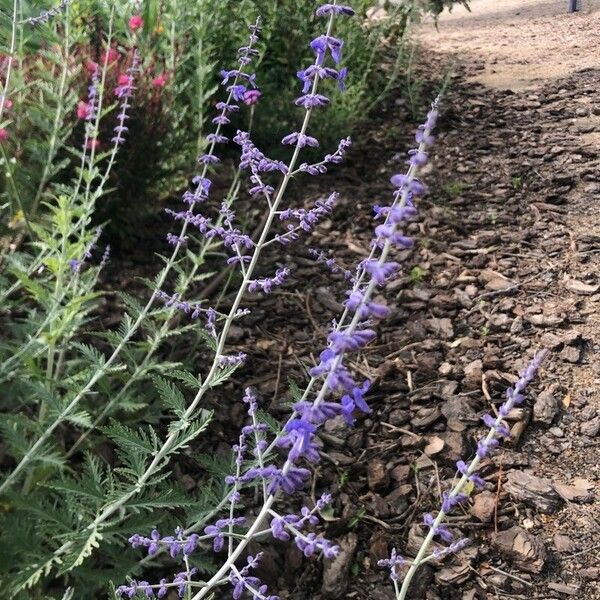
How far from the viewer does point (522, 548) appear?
111 inches

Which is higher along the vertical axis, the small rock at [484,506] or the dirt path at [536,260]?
the dirt path at [536,260]

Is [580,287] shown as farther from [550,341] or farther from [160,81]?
[160,81]

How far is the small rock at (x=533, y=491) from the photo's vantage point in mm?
2980

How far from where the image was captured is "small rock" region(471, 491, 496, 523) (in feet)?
9.74

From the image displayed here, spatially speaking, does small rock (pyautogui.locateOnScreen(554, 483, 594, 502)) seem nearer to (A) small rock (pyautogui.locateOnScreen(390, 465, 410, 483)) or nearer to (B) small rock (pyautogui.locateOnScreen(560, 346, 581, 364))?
(A) small rock (pyautogui.locateOnScreen(390, 465, 410, 483))

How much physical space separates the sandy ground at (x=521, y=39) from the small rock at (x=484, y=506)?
182 inches

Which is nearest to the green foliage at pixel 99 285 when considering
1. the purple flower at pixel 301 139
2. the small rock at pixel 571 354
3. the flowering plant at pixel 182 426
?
the flowering plant at pixel 182 426

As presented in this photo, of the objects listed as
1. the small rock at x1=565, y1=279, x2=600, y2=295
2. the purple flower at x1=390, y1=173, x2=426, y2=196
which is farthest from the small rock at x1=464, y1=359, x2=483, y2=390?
the purple flower at x1=390, y1=173, x2=426, y2=196

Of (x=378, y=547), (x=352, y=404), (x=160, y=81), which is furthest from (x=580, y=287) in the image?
(x=352, y=404)

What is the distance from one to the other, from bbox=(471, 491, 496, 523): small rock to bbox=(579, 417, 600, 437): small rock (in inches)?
22.2

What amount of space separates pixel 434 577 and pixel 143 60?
3.39 metres

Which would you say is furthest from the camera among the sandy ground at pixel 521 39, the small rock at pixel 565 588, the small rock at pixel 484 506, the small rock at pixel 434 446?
the sandy ground at pixel 521 39

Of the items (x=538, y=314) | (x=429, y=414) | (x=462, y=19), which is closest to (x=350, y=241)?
(x=538, y=314)

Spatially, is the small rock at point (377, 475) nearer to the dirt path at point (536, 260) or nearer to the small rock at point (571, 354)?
the dirt path at point (536, 260)
